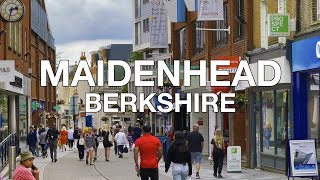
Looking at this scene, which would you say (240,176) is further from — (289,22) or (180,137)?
(180,137)

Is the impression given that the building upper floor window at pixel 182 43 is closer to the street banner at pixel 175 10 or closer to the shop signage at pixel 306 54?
the street banner at pixel 175 10

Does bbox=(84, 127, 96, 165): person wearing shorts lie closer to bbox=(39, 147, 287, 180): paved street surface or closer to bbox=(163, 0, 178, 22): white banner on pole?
bbox=(39, 147, 287, 180): paved street surface

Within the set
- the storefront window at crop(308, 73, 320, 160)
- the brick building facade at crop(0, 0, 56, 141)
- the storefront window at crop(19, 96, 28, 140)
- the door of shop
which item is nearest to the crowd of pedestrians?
the door of shop

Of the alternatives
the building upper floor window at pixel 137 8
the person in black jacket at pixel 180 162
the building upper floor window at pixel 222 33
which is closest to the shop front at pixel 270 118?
the building upper floor window at pixel 222 33

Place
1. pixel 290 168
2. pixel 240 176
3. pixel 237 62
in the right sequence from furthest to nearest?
pixel 237 62, pixel 240 176, pixel 290 168

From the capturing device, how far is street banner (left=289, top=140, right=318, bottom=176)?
2172 cm

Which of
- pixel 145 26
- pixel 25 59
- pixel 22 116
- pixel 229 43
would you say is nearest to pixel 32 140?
pixel 22 116

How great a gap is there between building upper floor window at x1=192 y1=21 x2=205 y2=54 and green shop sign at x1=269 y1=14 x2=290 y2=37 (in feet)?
51.2

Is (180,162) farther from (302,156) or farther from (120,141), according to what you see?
(120,141)

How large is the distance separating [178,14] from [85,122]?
5725 cm

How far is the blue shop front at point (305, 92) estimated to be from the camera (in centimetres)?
2506

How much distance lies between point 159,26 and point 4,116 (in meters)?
17.3

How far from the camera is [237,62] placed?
30500mm

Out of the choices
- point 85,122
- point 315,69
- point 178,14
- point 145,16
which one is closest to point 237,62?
point 315,69
